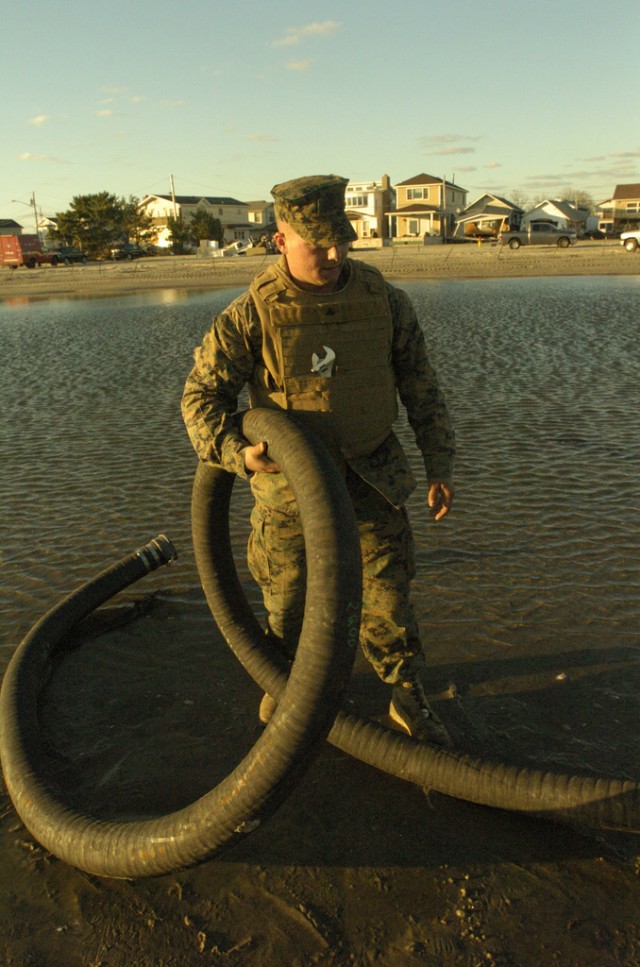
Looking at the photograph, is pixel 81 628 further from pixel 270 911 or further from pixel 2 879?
pixel 270 911

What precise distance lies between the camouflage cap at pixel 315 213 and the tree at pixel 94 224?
7420 cm

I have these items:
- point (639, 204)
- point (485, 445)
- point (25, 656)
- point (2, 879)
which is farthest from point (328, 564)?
point (639, 204)

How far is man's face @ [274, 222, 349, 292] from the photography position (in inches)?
125

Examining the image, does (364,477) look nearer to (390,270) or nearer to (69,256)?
(390,270)

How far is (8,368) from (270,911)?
1418 cm

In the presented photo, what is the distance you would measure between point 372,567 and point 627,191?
107 m

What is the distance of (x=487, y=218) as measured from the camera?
76.0 m

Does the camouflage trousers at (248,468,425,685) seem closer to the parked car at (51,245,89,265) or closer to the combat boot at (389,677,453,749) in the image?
the combat boot at (389,677,453,749)

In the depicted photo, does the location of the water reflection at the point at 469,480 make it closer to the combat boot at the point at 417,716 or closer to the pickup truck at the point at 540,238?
the combat boot at the point at 417,716

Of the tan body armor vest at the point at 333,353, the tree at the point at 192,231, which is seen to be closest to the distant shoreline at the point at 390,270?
the tree at the point at 192,231

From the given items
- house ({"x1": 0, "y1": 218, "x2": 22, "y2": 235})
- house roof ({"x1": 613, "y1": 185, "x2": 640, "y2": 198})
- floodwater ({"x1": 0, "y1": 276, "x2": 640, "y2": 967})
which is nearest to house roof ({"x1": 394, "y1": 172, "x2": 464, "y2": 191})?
house roof ({"x1": 613, "y1": 185, "x2": 640, "y2": 198})

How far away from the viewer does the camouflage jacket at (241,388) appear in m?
3.32

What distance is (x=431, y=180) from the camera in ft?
286

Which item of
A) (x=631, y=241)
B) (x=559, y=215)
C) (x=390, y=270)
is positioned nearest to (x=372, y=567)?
(x=390, y=270)
